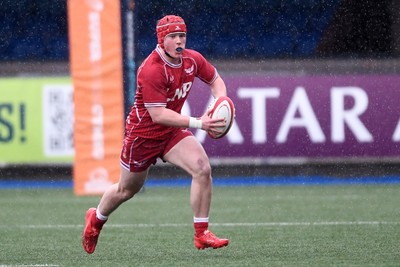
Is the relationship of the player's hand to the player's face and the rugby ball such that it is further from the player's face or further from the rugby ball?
the player's face

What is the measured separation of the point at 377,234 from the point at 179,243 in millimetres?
1463

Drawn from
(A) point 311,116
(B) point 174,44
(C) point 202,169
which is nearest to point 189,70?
(B) point 174,44

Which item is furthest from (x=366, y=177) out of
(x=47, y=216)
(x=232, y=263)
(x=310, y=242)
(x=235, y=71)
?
(x=232, y=263)

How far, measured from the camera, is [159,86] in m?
7.59

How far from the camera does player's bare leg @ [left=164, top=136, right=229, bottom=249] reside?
763cm

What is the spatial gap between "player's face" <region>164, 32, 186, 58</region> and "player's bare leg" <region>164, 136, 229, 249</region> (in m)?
0.62

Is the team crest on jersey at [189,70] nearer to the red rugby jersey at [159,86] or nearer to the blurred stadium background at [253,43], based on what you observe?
the red rugby jersey at [159,86]

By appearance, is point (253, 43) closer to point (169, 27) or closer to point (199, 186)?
point (169, 27)

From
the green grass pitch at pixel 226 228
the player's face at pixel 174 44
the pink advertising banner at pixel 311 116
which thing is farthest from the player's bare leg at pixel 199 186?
the pink advertising banner at pixel 311 116

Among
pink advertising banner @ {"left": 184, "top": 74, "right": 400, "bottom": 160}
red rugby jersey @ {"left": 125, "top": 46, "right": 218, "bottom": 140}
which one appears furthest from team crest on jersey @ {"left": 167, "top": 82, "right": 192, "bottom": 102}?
pink advertising banner @ {"left": 184, "top": 74, "right": 400, "bottom": 160}

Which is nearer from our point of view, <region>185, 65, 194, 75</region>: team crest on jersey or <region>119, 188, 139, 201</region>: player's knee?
<region>185, 65, 194, 75</region>: team crest on jersey

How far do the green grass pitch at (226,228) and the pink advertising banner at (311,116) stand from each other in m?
0.73

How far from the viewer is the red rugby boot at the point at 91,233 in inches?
309

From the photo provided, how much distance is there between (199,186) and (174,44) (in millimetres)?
932
